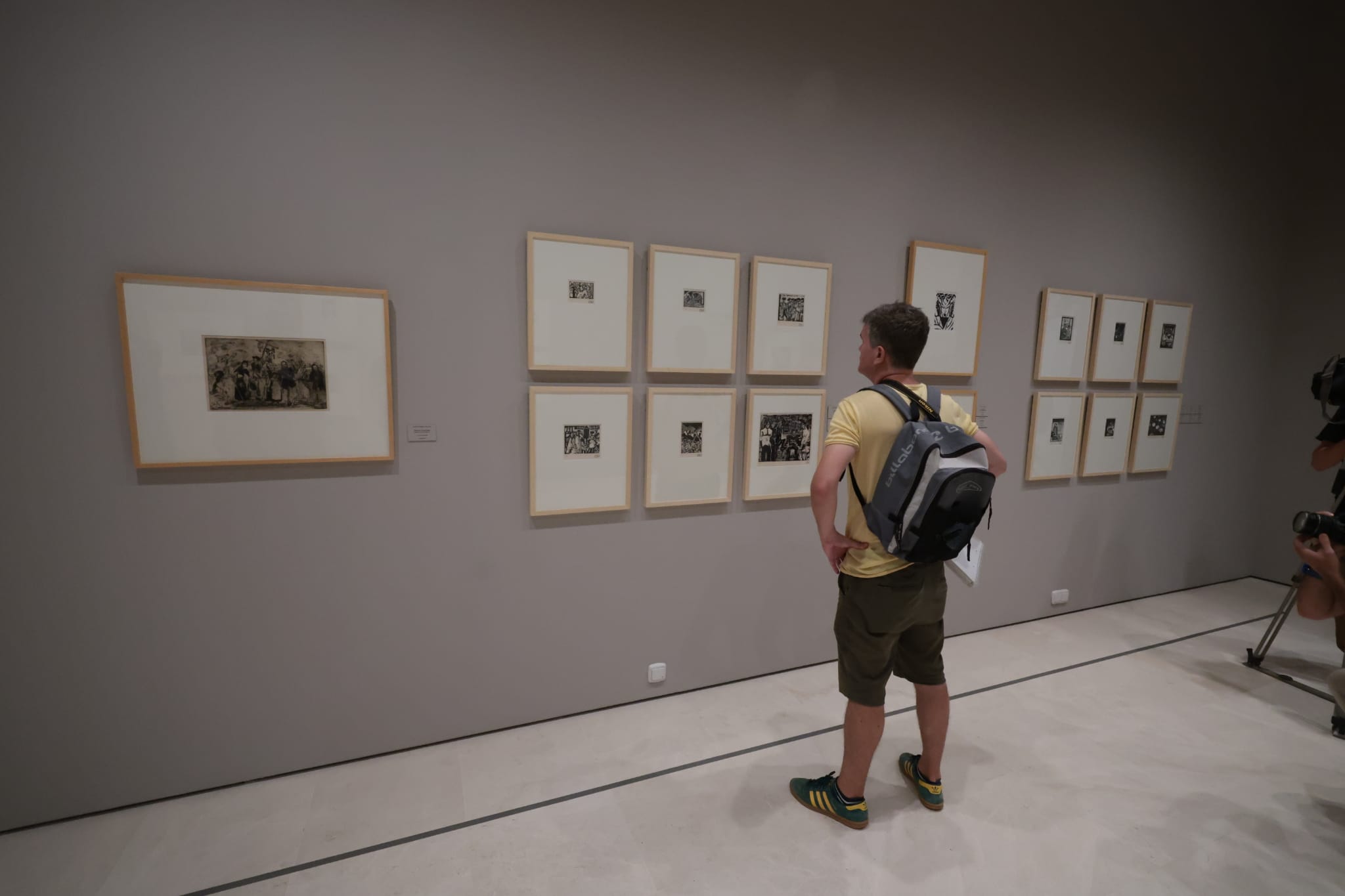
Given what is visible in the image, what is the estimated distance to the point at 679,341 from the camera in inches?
108

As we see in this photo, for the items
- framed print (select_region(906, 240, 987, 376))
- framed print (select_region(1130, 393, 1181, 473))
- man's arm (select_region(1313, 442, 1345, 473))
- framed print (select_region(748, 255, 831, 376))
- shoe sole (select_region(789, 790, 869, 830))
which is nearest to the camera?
shoe sole (select_region(789, 790, 869, 830))

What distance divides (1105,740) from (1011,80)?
11.3 feet

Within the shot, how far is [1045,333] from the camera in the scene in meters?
3.71

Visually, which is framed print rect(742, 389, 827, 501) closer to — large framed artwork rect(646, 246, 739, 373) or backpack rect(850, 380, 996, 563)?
large framed artwork rect(646, 246, 739, 373)

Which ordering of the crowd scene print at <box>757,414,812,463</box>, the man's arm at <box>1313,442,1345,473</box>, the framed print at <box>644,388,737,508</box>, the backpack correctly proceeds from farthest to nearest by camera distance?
the man's arm at <box>1313,442,1345,473</box> → the crowd scene print at <box>757,414,812,463</box> → the framed print at <box>644,388,737,508</box> → the backpack

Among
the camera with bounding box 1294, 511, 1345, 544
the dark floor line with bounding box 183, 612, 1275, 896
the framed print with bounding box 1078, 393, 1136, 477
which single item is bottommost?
the dark floor line with bounding box 183, 612, 1275, 896

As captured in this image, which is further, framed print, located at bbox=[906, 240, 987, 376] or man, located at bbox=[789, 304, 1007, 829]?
framed print, located at bbox=[906, 240, 987, 376]

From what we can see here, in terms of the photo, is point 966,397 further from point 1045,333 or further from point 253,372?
point 253,372

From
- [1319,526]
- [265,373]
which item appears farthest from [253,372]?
[1319,526]

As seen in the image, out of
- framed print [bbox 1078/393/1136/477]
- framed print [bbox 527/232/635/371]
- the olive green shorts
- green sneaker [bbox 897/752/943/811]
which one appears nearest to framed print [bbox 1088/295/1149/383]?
framed print [bbox 1078/393/1136/477]

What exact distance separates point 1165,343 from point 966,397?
1.90 metres

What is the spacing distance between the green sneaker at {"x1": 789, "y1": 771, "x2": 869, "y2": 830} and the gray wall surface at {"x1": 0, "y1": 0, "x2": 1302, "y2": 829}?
88 cm

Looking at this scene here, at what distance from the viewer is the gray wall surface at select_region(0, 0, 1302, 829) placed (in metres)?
1.97

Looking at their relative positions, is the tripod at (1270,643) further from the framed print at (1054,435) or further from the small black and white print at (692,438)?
the small black and white print at (692,438)
